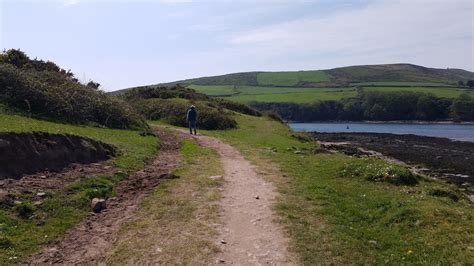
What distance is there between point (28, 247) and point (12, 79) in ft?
51.2

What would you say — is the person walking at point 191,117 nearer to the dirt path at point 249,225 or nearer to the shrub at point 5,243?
the dirt path at point 249,225

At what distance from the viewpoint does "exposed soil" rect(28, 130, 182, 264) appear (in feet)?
28.6

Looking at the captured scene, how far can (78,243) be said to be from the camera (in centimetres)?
946

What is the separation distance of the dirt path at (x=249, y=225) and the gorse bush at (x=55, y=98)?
1064 cm

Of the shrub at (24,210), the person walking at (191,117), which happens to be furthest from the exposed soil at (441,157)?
the shrub at (24,210)

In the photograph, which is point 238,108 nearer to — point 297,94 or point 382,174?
point 382,174

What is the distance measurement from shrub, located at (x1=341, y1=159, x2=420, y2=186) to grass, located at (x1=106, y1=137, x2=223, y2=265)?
218 inches

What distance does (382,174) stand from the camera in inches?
647

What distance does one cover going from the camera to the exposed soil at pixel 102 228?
343 inches

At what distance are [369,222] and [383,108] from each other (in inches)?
4517

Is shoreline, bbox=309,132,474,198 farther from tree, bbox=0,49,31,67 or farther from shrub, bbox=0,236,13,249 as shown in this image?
tree, bbox=0,49,31,67

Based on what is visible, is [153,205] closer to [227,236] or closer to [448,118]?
[227,236]

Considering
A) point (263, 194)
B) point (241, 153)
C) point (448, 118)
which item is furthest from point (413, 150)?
point (448, 118)

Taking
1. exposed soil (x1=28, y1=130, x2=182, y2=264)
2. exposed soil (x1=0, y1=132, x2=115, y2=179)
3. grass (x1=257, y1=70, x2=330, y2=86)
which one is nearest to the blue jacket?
exposed soil (x1=0, y1=132, x2=115, y2=179)
